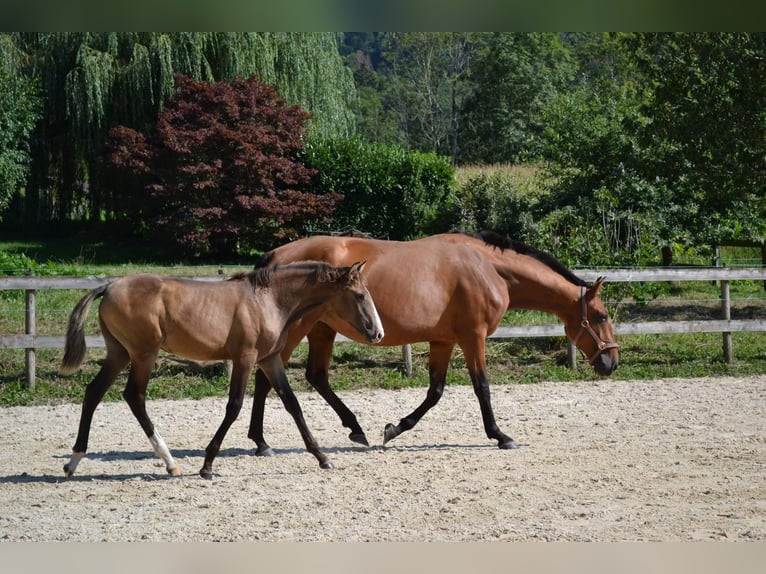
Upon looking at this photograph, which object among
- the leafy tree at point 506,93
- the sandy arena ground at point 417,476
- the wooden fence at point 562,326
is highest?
the leafy tree at point 506,93

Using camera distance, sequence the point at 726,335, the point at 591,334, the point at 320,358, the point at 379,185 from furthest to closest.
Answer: the point at 379,185, the point at 726,335, the point at 591,334, the point at 320,358

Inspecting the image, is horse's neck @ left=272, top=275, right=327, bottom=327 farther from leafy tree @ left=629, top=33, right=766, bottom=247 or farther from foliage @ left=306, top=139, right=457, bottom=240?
foliage @ left=306, top=139, right=457, bottom=240

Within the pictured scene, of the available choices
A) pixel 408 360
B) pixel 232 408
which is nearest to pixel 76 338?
pixel 232 408

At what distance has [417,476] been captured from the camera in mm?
5738

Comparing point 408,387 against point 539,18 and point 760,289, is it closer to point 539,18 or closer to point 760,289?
point 539,18

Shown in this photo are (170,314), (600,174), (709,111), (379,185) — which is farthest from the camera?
(379,185)

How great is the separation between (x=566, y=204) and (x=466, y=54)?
32614mm

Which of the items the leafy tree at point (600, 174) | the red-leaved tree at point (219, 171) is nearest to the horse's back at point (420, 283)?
the leafy tree at point (600, 174)

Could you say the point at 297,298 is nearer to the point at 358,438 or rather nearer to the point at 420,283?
the point at 420,283

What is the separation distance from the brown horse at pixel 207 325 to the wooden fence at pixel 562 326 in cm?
296

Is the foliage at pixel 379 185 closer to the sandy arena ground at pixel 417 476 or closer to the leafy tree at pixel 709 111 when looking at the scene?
the leafy tree at pixel 709 111

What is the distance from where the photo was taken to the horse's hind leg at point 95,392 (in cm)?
573

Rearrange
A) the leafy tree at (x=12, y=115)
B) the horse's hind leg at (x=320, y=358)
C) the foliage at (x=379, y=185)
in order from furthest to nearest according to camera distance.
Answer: the foliage at (x=379, y=185) → the leafy tree at (x=12, y=115) → the horse's hind leg at (x=320, y=358)

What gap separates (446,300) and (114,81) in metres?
14.2
